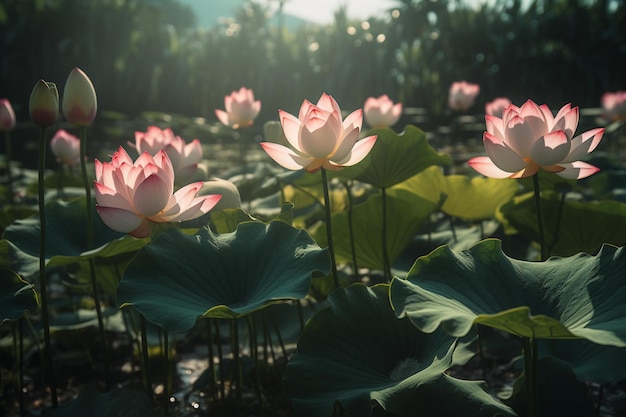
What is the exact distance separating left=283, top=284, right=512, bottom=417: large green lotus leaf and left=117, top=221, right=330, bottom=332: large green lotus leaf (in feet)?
0.30

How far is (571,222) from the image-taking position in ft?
4.87

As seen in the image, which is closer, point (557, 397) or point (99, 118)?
point (557, 397)

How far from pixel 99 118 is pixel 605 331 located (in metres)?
11.3

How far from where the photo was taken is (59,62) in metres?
11.4

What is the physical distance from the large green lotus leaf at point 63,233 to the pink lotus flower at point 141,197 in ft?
0.53

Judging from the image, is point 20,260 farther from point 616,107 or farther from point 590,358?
point 616,107

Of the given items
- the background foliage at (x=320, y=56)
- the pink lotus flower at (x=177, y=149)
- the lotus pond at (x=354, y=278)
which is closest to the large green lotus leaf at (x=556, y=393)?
the lotus pond at (x=354, y=278)

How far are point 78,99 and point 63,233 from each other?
1.03ft

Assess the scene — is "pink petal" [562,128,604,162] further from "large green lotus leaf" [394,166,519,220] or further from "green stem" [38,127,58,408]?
"green stem" [38,127,58,408]

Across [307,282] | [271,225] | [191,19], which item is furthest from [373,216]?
[191,19]

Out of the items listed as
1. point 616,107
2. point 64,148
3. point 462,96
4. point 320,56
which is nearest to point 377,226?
point 64,148

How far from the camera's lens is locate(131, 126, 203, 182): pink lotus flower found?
1420mm

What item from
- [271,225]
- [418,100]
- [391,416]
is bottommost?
[391,416]

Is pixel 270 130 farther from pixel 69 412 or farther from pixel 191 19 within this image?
pixel 191 19
